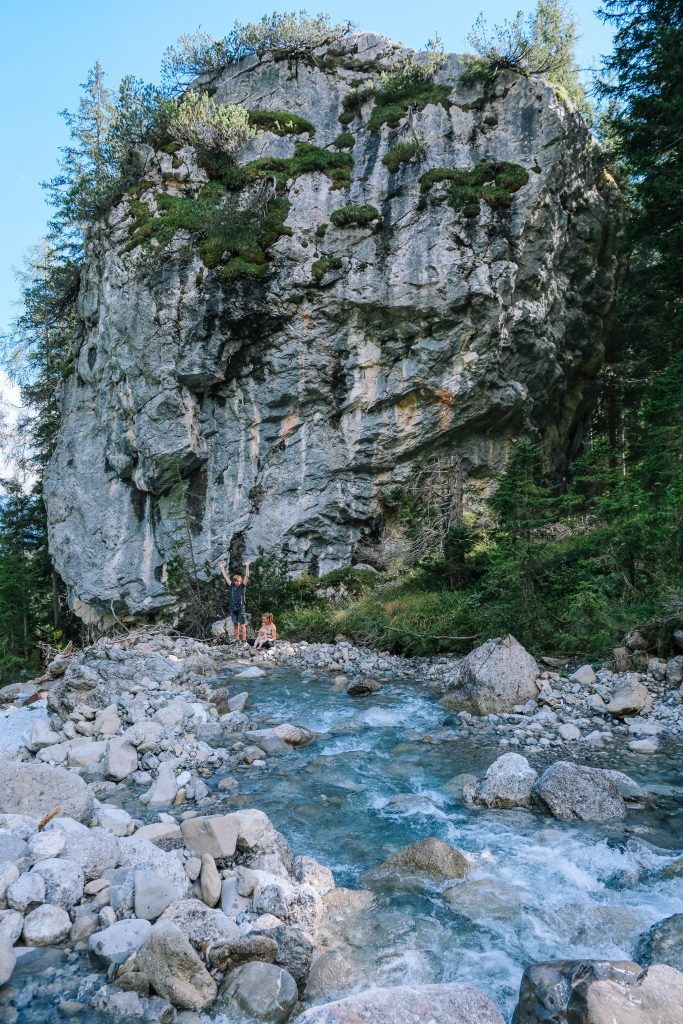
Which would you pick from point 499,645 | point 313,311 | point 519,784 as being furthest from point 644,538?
point 313,311

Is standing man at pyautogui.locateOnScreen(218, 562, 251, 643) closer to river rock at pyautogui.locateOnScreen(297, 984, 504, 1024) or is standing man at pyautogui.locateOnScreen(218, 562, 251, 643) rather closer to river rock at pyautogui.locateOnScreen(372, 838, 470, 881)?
river rock at pyautogui.locateOnScreen(372, 838, 470, 881)

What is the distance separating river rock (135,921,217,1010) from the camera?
3545 mm

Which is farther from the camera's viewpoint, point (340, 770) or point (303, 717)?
point (303, 717)

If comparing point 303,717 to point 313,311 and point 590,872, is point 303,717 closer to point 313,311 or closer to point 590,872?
point 590,872

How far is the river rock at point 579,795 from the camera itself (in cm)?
600

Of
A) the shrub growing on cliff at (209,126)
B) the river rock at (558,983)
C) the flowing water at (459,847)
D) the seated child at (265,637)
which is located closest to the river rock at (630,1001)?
the river rock at (558,983)

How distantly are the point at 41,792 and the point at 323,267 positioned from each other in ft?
63.3

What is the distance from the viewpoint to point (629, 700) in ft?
29.0

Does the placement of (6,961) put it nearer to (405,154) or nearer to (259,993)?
(259,993)

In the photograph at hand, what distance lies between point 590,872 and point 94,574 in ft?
67.5

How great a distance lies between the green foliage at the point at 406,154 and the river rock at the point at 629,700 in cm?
2014

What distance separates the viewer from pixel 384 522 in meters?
21.6

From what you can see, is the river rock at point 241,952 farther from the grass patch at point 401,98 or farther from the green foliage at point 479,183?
the grass patch at point 401,98

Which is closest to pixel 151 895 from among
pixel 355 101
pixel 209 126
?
pixel 209 126
